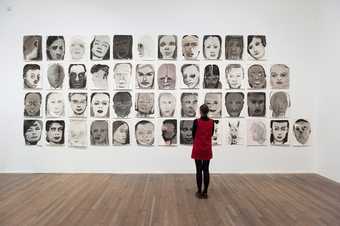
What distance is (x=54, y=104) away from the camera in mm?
8672

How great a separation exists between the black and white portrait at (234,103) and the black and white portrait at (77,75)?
3.47m

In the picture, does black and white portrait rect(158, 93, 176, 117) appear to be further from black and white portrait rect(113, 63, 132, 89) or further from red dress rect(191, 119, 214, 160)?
red dress rect(191, 119, 214, 160)

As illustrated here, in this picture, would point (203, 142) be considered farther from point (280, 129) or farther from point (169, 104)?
point (280, 129)

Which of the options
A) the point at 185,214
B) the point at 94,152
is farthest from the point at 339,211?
the point at 94,152

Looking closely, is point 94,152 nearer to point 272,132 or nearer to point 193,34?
point 193,34

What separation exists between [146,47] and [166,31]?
0.61 meters

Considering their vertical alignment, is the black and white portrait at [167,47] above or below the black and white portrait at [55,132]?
above

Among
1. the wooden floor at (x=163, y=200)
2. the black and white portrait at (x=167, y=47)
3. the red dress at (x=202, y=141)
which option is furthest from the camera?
the black and white portrait at (x=167, y=47)

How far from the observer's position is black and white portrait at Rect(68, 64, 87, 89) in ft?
28.4

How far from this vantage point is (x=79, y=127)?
8656 mm

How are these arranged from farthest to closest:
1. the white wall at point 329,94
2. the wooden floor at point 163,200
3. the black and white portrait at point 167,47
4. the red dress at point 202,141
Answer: the black and white portrait at point 167,47, the white wall at point 329,94, the red dress at point 202,141, the wooden floor at point 163,200

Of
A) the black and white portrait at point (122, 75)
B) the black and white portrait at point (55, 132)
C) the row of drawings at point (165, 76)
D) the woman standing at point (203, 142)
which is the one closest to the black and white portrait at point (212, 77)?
the row of drawings at point (165, 76)

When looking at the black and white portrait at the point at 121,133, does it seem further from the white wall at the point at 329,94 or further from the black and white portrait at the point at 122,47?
the white wall at the point at 329,94

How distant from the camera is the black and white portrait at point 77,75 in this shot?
8.66 m
